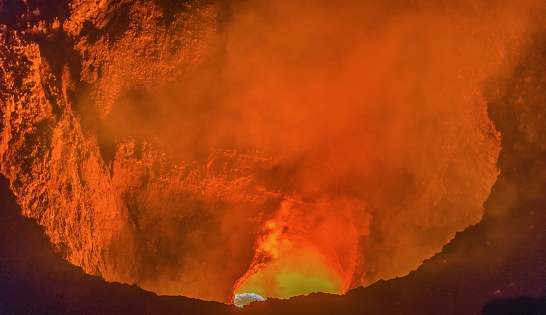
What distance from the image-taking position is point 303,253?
26.9 ft

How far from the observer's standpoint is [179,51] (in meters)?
6.03

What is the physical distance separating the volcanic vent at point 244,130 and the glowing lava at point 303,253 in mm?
43

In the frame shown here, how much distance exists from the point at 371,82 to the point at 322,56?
0.81 meters

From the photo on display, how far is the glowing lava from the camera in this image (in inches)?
298

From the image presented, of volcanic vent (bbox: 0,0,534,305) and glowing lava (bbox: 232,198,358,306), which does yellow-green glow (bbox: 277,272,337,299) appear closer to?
glowing lava (bbox: 232,198,358,306)

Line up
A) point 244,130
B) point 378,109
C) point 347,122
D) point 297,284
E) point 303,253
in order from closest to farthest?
point 378,109
point 347,122
point 244,130
point 303,253
point 297,284

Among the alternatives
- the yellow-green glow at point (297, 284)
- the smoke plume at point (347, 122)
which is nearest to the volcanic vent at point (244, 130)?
the smoke plume at point (347, 122)

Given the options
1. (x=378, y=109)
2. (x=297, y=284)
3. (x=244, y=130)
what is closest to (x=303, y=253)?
(x=297, y=284)

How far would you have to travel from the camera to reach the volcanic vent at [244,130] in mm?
5055

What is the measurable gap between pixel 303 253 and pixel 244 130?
2807 mm

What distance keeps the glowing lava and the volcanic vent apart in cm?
4

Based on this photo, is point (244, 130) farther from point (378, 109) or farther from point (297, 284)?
point (297, 284)

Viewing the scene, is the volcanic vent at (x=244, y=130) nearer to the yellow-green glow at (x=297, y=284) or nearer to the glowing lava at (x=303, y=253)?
the glowing lava at (x=303, y=253)

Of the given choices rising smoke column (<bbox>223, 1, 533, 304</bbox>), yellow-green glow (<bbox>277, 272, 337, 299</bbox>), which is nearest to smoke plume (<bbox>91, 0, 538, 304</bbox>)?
rising smoke column (<bbox>223, 1, 533, 304</bbox>)
